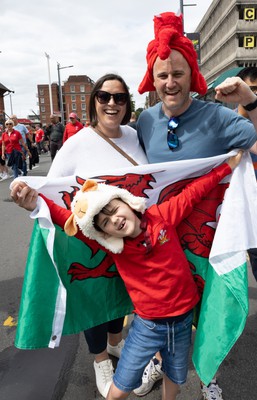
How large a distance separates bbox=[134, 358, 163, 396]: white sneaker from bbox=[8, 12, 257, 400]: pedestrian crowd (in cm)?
31

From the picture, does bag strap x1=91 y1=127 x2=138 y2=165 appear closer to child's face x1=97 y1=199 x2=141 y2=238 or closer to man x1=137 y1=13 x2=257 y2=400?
man x1=137 y1=13 x2=257 y2=400

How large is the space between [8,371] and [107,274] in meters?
1.07

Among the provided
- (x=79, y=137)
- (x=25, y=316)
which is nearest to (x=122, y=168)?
(x=79, y=137)

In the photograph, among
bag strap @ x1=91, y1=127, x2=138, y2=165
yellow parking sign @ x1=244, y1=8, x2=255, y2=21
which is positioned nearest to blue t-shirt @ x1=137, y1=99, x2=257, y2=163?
bag strap @ x1=91, y1=127, x2=138, y2=165

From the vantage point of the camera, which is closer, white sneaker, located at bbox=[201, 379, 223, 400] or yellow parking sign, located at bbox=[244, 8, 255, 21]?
white sneaker, located at bbox=[201, 379, 223, 400]

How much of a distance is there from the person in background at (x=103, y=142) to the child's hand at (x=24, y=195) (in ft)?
0.73

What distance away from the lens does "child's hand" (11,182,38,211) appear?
165cm

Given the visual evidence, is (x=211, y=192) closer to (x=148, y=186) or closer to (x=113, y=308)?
(x=148, y=186)

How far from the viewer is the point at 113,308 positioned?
6.77 feet

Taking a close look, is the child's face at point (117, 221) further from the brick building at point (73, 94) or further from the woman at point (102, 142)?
the brick building at point (73, 94)

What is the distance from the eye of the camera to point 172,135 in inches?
68.9

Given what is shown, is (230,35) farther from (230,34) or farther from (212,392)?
(212,392)

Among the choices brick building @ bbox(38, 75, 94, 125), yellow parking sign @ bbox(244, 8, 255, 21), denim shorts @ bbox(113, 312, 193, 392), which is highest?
brick building @ bbox(38, 75, 94, 125)

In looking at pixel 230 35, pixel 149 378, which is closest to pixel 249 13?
pixel 230 35
